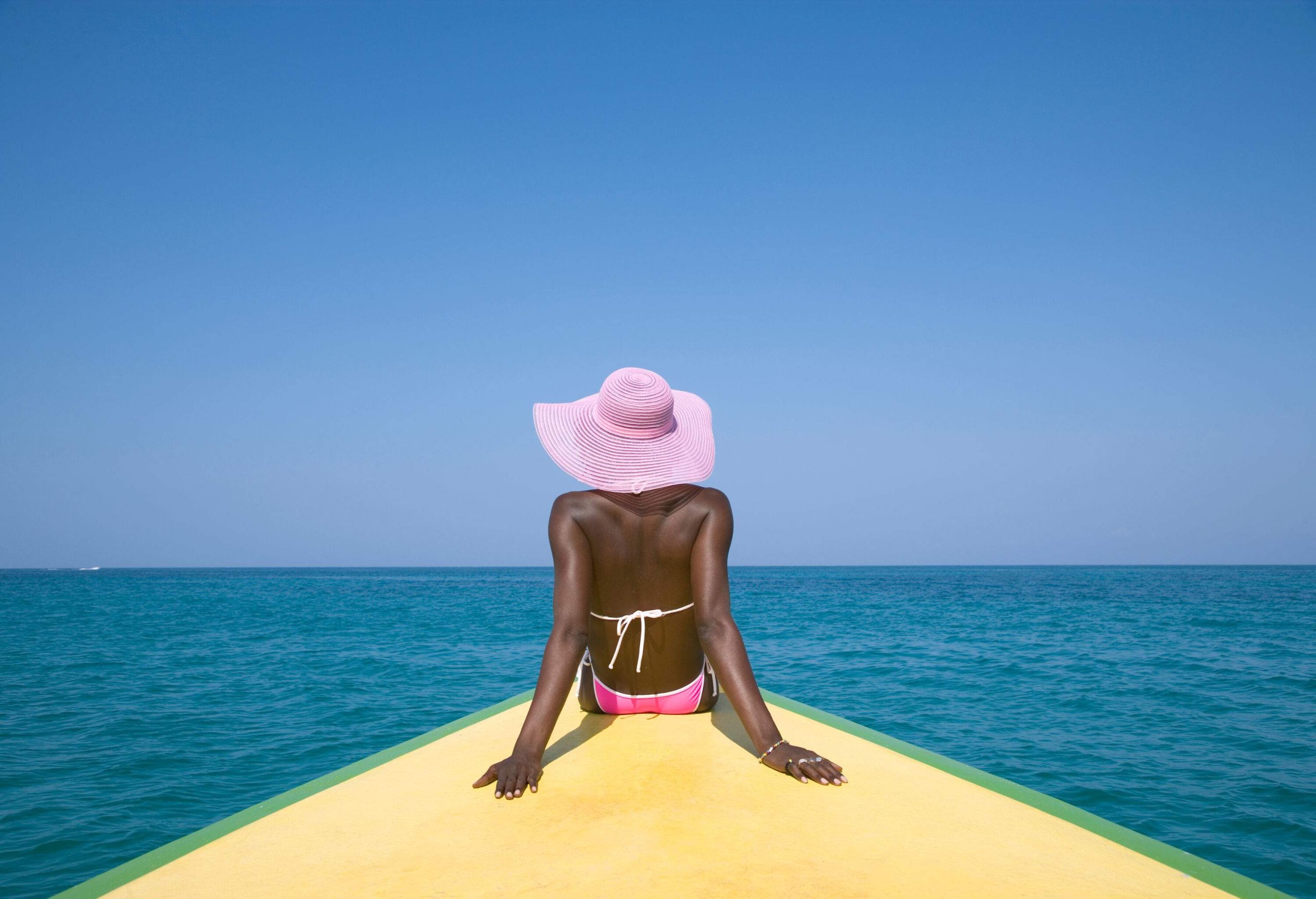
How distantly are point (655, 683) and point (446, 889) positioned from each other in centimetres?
159

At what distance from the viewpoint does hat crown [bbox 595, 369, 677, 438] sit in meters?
2.83

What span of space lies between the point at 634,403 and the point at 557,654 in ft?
3.03

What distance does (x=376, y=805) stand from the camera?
2.36 meters

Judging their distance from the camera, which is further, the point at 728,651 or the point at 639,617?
the point at 639,617

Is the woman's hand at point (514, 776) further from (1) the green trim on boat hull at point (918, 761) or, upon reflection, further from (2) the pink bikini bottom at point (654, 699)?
(2) the pink bikini bottom at point (654, 699)

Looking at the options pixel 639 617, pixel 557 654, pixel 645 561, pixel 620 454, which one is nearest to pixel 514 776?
pixel 557 654

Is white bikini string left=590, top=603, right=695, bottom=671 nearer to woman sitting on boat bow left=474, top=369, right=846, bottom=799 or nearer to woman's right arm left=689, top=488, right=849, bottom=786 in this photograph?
woman sitting on boat bow left=474, top=369, right=846, bottom=799

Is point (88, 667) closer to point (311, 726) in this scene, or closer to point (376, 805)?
point (311, 726)

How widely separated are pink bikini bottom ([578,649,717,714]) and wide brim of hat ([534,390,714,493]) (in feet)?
2.76

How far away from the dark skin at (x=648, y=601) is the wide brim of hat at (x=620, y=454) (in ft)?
0.23

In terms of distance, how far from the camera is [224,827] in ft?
7.38

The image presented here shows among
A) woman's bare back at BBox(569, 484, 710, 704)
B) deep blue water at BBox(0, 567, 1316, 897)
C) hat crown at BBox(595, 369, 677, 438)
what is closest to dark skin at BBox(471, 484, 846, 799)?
woman's bare back at BBox(569, 484, 710, 704)

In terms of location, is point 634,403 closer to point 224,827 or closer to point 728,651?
point 728,651

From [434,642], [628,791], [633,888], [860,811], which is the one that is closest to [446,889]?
[633,888]
